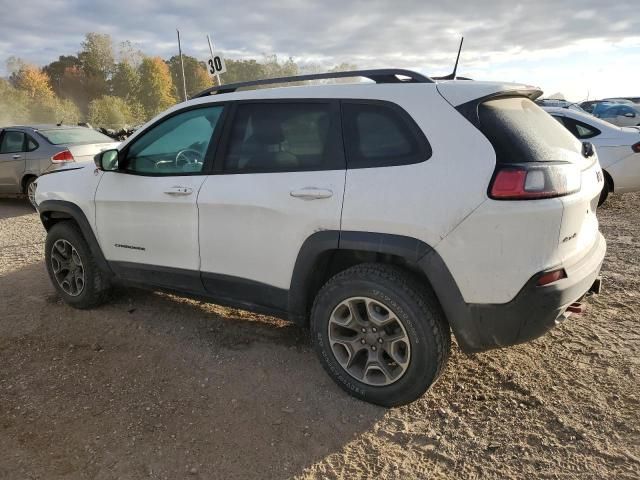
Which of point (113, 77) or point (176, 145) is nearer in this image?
point (176, 145)

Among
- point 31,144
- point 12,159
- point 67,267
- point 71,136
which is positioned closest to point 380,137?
point 67,267

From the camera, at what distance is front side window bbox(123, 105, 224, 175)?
11.2 feet

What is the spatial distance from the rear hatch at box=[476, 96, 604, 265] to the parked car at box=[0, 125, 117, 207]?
7644 millimetres

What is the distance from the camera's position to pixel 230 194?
3125 mm

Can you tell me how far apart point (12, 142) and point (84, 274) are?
673 centimetres

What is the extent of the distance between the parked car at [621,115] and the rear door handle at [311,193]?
18293mm

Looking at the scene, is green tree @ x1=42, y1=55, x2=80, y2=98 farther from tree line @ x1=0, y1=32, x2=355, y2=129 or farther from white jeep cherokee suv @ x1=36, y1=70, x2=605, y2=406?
white jeep cherokee suv @ x1=36, y1=70, x2=605, y2=406

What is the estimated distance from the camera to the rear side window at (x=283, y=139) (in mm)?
2867

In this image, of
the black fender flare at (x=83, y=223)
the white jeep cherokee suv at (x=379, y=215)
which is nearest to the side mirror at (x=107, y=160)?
the white jeep cherokee suv at (x=379, y=215)

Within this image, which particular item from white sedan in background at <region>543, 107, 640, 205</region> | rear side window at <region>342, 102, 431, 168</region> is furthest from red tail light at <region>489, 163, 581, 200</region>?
white sedan in background at <region>543, 107, 640, 205</region>

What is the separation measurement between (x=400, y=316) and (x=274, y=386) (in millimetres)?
987

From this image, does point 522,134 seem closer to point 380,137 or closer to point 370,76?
point 380,137

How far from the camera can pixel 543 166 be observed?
93.4 inches

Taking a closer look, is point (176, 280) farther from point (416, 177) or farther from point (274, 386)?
point (416, 177)
